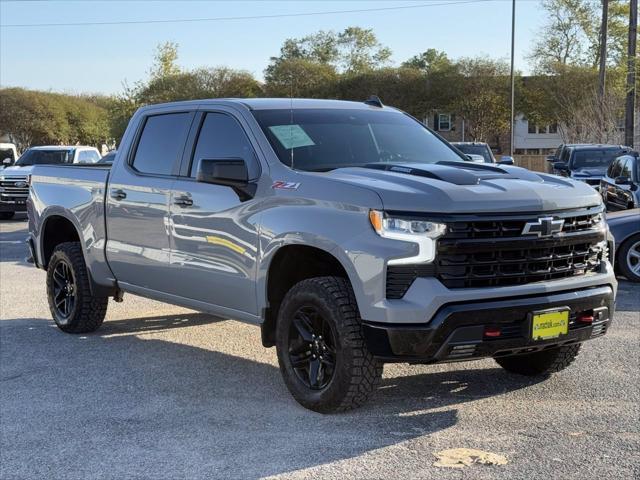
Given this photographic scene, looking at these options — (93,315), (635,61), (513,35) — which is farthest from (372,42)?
(93,315)

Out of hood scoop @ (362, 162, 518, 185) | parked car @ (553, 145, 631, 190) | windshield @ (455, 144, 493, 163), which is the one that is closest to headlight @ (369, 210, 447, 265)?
hood scoop @ (362, 162, 518, 185)

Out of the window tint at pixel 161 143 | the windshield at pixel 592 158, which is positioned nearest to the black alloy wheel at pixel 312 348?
the window tint at pixel 161 143

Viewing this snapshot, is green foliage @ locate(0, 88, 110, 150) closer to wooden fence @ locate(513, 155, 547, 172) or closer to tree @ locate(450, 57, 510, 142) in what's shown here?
tree @ locate(450, 57, 510, 142)

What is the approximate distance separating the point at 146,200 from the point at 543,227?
3.18 m

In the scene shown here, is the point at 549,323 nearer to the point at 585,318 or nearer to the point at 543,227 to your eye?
the point at 585,318

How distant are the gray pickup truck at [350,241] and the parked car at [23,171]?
627 inches

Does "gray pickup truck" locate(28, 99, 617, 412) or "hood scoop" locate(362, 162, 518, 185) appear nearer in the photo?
"gray pickup truck" locate(28, 99, 617, 412)

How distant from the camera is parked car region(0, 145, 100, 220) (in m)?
22.5

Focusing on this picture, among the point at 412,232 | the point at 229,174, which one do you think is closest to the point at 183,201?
the point at 229,174

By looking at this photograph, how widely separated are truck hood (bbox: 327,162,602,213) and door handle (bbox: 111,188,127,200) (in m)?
2.21

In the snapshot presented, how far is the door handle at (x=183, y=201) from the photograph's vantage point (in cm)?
619

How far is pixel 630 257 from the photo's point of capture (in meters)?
10.6

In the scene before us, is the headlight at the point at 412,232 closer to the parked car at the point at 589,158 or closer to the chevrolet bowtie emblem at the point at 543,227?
the chevrolet bowtie emblem at the point at 543,227

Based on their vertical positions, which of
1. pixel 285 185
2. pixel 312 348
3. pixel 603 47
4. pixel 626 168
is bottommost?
pixel 312 348
